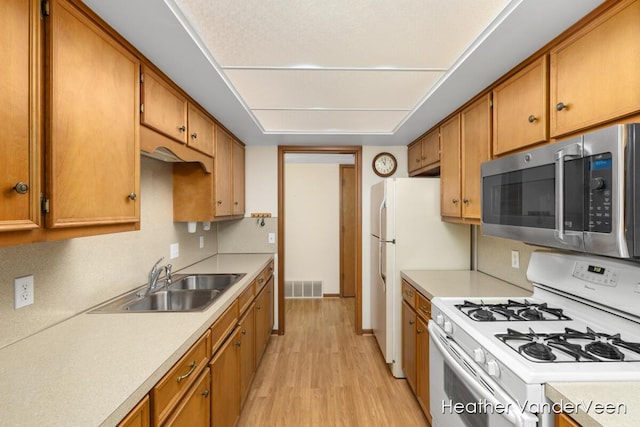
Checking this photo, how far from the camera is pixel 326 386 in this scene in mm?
2396

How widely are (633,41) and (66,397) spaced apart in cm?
204

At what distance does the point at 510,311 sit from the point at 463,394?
0.46 meters

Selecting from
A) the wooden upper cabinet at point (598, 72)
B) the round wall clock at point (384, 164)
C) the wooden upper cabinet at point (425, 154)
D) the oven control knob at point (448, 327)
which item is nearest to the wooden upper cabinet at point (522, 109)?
the wooden upper cabinet at point (598, 72)

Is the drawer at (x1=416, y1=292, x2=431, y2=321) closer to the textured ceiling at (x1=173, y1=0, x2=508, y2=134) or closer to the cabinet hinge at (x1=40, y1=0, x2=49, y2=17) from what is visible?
the textured ceiling at (x1=173, y1=0, x2=508, y2=134)

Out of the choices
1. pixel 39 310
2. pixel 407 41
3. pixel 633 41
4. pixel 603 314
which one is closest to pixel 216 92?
pixel 407 41

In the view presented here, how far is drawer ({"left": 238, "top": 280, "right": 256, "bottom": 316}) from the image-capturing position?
194cm

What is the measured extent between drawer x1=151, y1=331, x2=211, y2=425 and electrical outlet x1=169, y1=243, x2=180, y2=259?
113 cm

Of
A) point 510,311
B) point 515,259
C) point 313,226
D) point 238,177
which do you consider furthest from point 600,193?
point 313,226

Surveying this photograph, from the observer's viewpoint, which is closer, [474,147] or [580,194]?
[580,194]

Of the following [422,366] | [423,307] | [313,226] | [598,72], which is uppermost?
[598,72]

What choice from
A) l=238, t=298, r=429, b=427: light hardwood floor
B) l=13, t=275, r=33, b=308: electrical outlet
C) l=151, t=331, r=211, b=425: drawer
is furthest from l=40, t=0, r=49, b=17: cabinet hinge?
l=238, t=298, r=429, b=427: light hardwood floor

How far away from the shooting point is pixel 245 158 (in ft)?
11.2


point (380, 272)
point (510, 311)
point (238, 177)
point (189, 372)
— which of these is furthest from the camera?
point (238, 177)

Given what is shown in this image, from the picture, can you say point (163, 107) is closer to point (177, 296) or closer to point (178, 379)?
point (177, 296)
